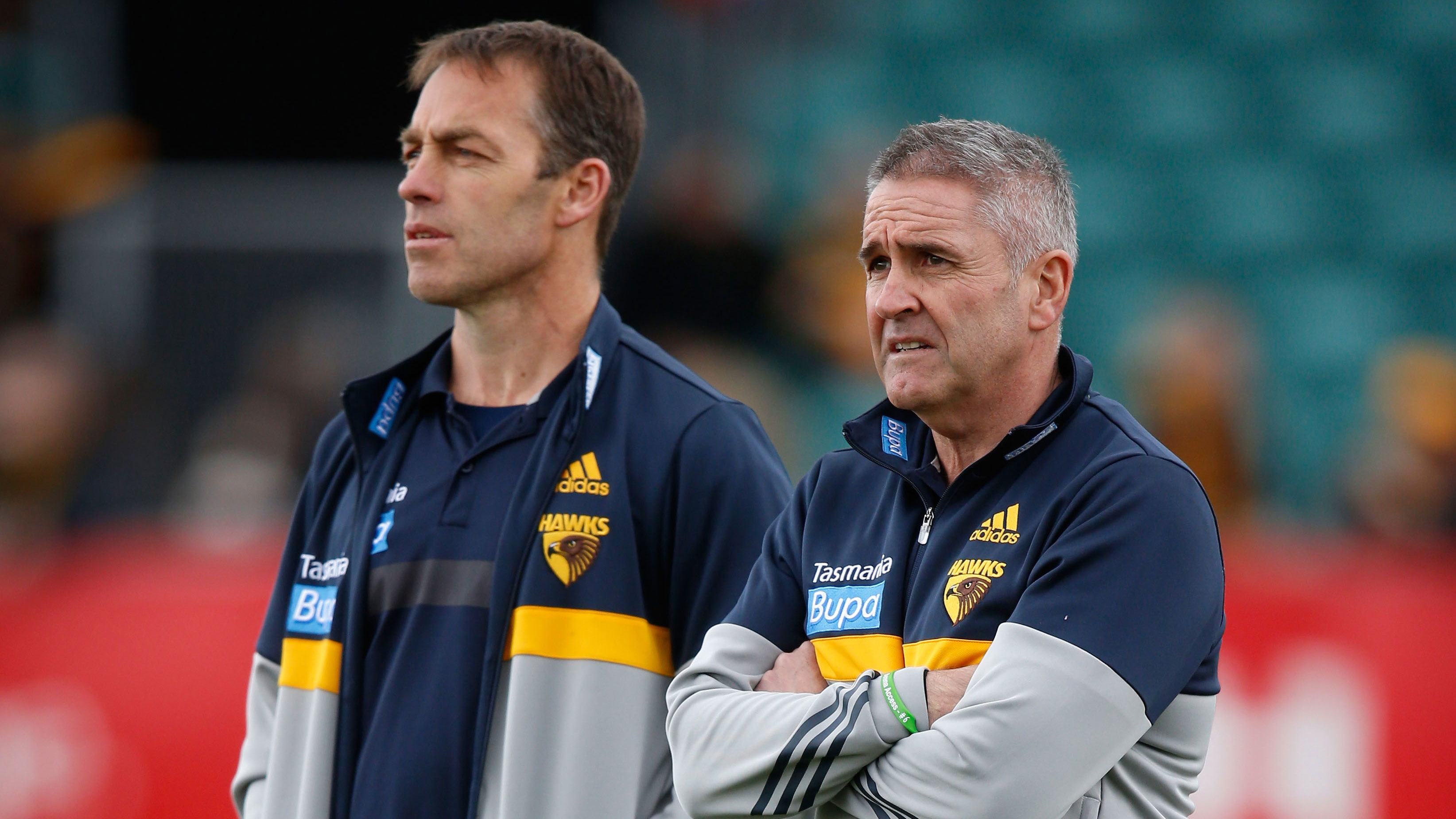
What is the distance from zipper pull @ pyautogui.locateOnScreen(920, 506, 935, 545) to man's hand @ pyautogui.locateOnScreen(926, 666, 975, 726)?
0.91 feet

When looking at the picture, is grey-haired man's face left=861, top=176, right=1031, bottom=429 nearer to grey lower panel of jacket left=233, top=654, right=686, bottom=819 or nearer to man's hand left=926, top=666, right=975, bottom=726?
man's hand left=926, top=666, right=975, bottom=726

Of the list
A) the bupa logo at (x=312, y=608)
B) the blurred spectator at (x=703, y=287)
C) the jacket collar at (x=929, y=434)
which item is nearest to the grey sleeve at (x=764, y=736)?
the jacket collar at (x=929, y=434)

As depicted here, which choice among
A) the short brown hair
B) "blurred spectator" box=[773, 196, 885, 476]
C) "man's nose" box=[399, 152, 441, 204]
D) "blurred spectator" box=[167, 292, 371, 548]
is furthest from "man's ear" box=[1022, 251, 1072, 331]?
"blurred spectator" box=[773, 196, 885, 476]

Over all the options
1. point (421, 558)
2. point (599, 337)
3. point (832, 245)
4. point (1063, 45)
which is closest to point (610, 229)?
point (599, 337)

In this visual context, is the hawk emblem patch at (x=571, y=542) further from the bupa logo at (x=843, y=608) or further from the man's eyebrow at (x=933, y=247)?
the man's eyebrow at (x=933, y=247)

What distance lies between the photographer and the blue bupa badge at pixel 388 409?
3426 mm

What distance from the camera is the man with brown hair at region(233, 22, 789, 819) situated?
3043 mm

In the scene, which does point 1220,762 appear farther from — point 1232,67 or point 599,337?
point 1232,67

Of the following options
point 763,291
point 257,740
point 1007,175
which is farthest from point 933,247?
point 763,291

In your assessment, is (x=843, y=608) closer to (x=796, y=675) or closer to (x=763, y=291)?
(x=796, y=675)

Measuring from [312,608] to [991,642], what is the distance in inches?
58.9

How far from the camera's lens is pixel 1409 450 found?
7.00 m

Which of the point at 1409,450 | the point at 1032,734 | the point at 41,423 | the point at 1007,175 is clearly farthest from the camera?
the point at 41,423

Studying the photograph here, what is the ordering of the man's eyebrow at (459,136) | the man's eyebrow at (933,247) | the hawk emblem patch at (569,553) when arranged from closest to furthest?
the man's eyebrow at (933,247) → the hawk emblem patch at (569,553) → the man's eyebrow at (459,136)
